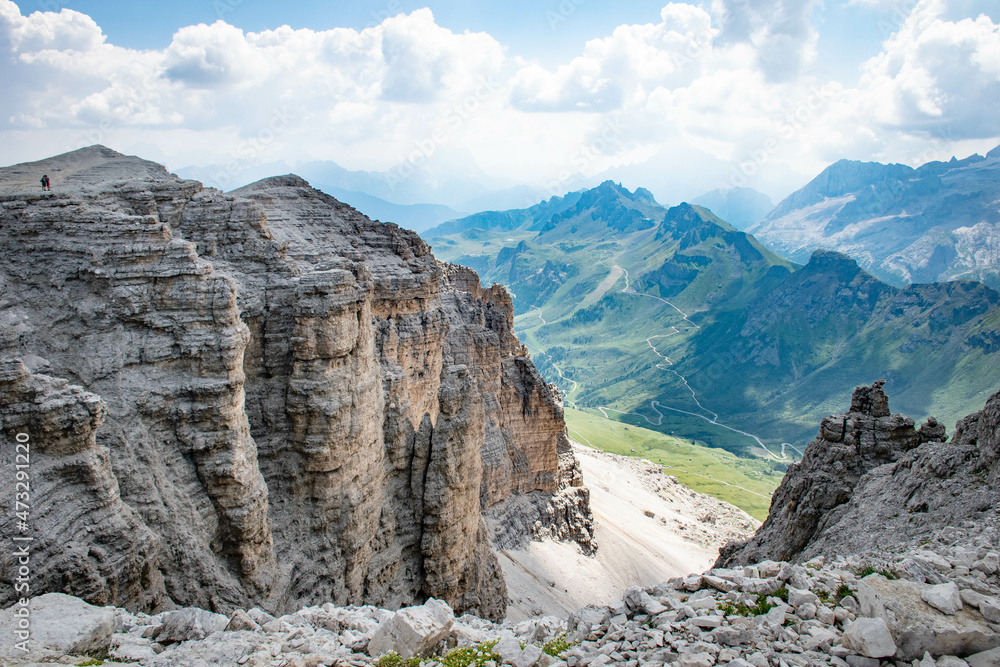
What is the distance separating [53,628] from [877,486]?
3049cm

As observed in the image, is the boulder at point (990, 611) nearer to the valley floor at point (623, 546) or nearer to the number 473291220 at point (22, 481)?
the number 473291220 at point (22, 481)

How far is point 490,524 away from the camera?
5256cm

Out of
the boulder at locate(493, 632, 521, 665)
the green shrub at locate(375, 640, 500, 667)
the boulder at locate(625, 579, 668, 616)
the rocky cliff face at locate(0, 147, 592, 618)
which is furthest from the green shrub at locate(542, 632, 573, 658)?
the rocky cliff face at locate(0, 147, 592, 618)

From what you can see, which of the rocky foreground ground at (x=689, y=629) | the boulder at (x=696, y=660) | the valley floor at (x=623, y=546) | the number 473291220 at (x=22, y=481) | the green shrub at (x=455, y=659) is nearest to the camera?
the rocky foreground ground at (x=689, y=629)

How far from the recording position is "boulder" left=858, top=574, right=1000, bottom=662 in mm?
10852

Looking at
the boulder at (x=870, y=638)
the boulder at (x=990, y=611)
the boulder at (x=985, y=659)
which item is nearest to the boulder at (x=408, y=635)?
the boulder at (x=870, y=638)

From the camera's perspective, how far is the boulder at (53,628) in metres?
12.7

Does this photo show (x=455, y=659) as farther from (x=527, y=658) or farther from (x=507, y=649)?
(x=527, y=658)

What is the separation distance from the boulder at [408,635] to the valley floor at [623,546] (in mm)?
21205

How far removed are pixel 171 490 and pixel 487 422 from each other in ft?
124

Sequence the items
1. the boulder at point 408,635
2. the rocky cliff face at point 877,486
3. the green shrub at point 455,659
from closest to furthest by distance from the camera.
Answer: the green shrub at point 455,659, the boulder at point 408,635, the rocky cliff face at point 877,486

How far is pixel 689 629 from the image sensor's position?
13492 millimetres

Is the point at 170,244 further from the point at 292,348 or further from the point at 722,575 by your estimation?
the point at 722,575

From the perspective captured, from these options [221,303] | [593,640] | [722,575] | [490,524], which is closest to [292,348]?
[221,303]
